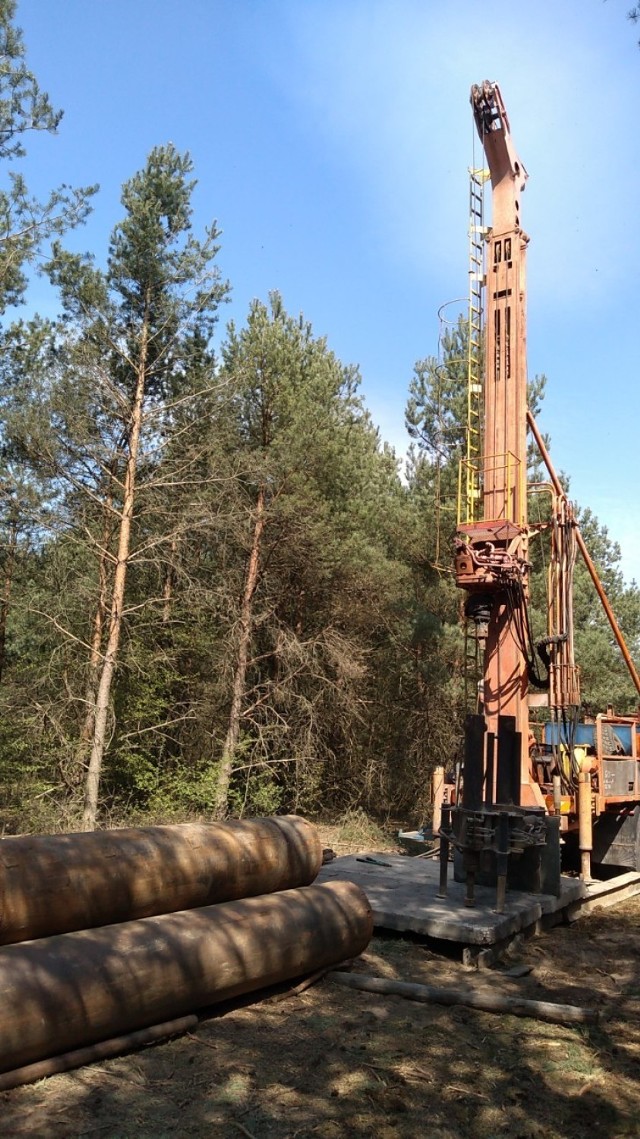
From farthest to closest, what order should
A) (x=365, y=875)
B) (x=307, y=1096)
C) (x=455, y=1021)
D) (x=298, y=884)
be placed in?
(x=365, y=875) → (x=298, y=884) → (x=455, y=1021) → (x=307, y=1096)

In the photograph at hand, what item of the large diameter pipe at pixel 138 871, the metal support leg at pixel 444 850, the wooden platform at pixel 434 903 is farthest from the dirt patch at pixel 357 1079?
the metal support leg at pixel 444 850

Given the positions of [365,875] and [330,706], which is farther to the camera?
[330,706]

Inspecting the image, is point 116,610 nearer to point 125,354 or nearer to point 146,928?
point 125,354

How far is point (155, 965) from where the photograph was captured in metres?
5.14

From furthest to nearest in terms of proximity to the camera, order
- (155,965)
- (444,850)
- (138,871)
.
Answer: (444,850) < (138,871) < (155,965)

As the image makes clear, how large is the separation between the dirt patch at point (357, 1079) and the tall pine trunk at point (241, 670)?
9894mm

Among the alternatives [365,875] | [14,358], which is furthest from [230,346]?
[365,875]


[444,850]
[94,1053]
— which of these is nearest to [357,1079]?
[94,1053]

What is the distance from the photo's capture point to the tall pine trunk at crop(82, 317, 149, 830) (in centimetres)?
1402

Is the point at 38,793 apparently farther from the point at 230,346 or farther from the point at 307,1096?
the point at 307,1096

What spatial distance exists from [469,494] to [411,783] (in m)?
11.3

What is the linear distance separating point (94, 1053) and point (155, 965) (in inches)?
21.8

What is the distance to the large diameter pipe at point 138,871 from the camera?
16.6 ft

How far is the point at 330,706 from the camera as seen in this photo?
18.2 meters
